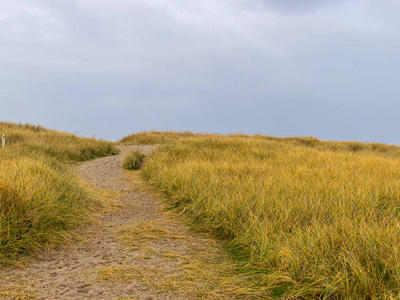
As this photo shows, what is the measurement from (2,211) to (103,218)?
141 cm

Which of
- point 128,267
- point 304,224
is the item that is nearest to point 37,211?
point 128,267

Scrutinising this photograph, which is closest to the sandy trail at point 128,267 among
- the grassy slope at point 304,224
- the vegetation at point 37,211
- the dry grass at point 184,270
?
the dry grass at point 184,270

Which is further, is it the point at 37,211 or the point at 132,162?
the point at 132,162

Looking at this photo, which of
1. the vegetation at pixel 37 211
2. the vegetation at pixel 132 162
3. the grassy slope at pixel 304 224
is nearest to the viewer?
the grassy slope at pixel 304 224

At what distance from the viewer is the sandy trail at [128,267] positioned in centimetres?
238

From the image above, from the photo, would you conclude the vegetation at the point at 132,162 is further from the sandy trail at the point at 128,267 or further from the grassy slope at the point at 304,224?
the sandy trail at the point at 128,267

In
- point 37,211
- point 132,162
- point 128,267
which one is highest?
point 132,162

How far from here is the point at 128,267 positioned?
2.73 meters

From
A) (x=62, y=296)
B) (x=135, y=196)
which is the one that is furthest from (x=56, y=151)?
(x=62, y=296)

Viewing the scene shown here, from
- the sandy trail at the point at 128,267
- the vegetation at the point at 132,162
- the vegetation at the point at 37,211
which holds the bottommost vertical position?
the sandy trail at the point at 128,267

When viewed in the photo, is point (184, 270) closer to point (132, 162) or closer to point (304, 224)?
point (304, 224)

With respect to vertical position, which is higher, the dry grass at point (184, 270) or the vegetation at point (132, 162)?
the vegetation at point (132, 162)

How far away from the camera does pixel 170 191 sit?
17.6ft

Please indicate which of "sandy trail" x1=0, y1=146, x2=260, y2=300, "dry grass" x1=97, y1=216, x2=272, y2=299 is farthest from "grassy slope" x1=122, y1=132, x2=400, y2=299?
"sandy trail" x1=0, y1=146, x2=260, y2=300
